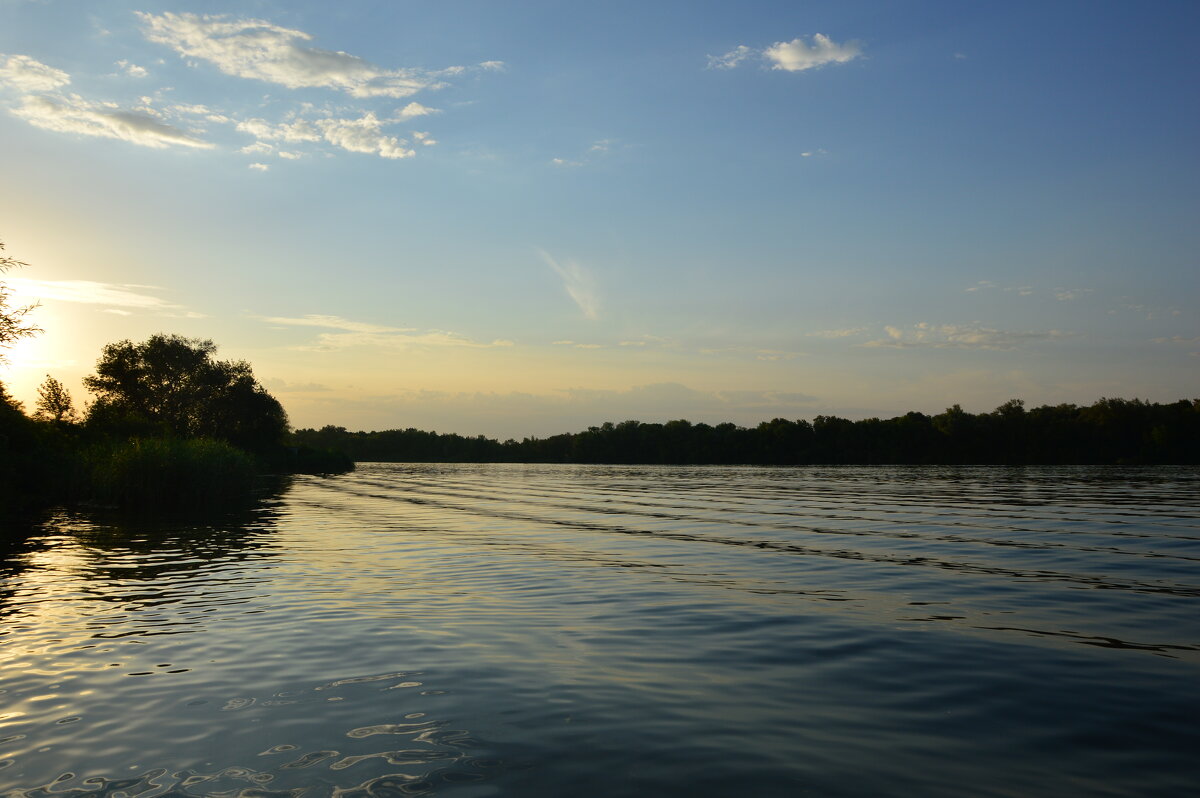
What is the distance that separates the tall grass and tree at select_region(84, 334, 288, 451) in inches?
2545

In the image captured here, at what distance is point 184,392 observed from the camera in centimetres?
12238

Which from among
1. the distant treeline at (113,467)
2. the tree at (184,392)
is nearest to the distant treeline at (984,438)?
the tree at (184,392)

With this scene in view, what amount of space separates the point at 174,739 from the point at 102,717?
160 centimetres

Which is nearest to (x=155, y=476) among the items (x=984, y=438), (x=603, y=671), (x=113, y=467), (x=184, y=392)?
(x=113, y=467)

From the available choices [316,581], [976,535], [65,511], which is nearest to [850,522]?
[976,535]

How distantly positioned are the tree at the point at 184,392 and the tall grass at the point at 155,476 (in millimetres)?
64644

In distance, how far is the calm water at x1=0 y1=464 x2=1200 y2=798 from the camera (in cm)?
781

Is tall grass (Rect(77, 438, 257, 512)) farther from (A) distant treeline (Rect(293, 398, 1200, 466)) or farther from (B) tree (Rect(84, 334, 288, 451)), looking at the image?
(A) distant treeline (Rect(293, 398, 1200, 466))

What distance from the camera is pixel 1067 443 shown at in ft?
468

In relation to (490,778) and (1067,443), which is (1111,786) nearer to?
(490,778)

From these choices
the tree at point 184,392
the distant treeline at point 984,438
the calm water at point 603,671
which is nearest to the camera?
the calm water at point 603,671

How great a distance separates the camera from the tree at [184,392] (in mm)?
114938

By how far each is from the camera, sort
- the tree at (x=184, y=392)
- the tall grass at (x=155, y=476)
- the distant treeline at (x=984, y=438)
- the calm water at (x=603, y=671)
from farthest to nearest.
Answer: the distant treeline at (x=984, y=438) < the tree at (x=184, y=392) < the tall grass at (x=155, y=476) < the calm water at (x=603, y=671)

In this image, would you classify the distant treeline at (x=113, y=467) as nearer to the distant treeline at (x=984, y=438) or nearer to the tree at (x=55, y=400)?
the tree at (x=55, y=400)
